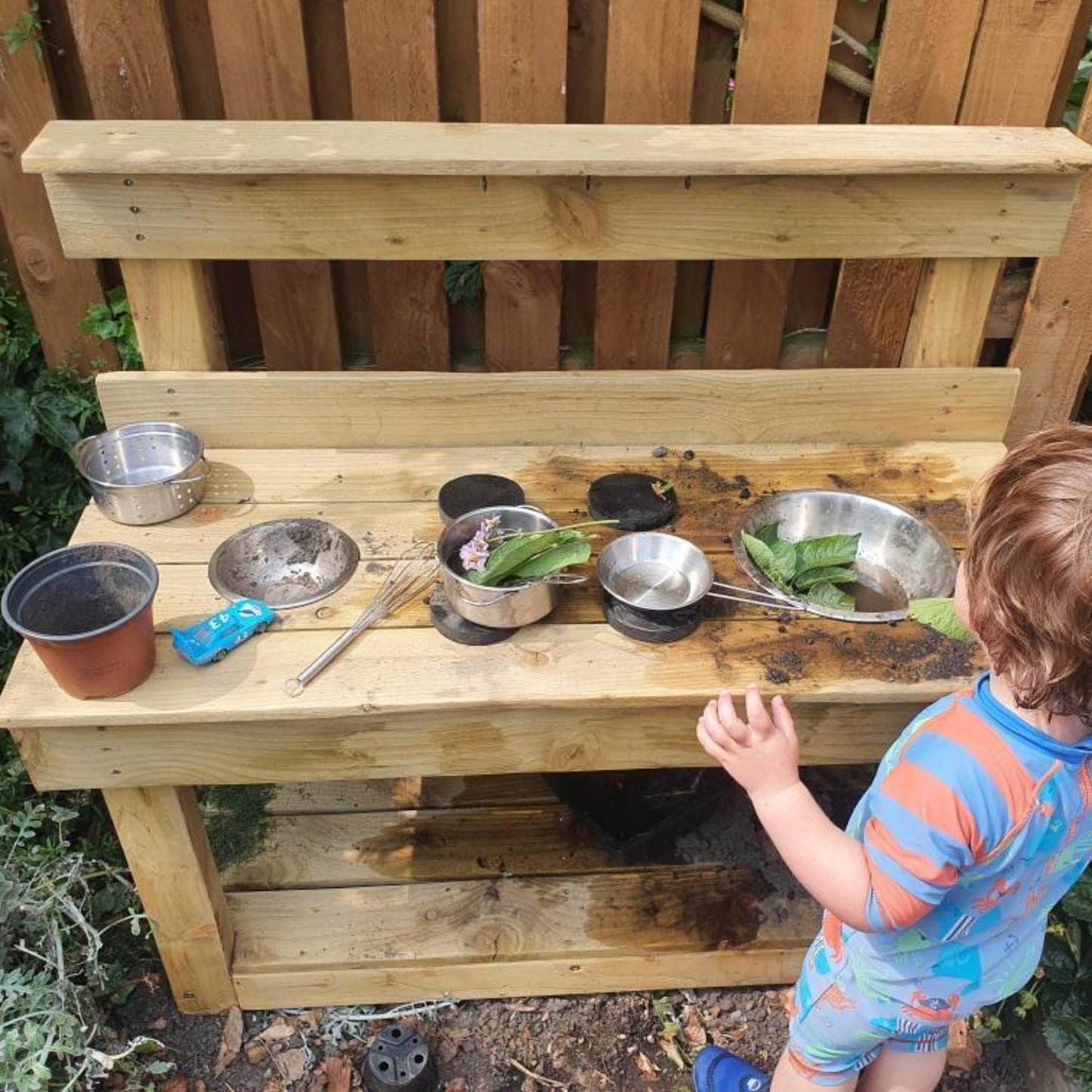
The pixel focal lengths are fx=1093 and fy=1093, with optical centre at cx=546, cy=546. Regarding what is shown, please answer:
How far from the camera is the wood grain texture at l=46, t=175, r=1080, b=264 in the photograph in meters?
2.37

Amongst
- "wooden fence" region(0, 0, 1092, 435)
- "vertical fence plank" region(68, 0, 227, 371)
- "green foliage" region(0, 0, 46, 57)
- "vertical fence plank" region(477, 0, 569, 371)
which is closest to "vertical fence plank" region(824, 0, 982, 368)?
"wooden fence" region(0, 0, 1092, 435)

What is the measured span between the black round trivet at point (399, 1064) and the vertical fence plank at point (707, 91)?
2.03 meters

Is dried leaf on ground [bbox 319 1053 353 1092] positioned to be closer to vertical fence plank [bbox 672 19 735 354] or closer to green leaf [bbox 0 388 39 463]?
green leaf [bbox 0 388 39 463]

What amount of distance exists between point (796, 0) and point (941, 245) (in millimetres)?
659

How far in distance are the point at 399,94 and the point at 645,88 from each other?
59 centimetres

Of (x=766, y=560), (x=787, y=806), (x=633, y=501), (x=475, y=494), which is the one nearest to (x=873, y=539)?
(x=766, y=560)

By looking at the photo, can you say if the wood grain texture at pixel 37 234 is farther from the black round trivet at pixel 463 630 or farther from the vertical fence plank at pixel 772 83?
the vertical fence plank at pixel 772 83

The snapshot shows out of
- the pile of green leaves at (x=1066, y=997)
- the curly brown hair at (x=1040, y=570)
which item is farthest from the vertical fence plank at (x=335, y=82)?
the pile of green leaves at (x=1066, y=997)

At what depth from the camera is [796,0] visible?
2.53 meters

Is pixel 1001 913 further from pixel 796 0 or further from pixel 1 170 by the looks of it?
pixel 1 170

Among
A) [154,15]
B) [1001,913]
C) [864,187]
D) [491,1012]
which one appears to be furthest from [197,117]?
[1001,913]

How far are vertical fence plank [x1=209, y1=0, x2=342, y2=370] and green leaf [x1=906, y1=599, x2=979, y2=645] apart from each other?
5.55ft

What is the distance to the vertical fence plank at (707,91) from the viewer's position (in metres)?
2.69

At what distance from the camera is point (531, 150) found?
232 centimetres
